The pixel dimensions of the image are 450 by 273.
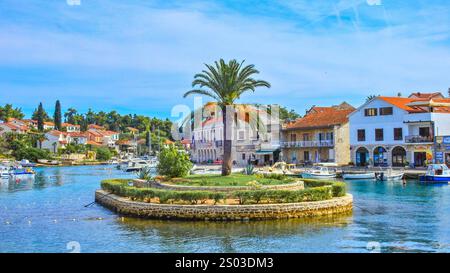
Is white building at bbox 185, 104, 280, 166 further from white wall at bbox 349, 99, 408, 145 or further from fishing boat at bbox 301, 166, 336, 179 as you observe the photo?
fishing boat at bbox 301, 166, 336, 179

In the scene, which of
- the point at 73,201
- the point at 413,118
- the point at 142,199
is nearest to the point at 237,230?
the point at 142,199

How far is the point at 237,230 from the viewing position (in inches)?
1030

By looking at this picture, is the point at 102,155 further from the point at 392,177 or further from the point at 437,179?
the point at 437,179

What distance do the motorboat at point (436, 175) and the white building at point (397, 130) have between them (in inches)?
381

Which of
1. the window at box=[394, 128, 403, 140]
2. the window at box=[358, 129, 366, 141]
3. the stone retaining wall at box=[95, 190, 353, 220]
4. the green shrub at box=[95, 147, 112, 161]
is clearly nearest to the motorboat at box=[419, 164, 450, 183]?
the window at box=[394, 128, 403, 140]

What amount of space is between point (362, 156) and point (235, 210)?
4853 centimetres

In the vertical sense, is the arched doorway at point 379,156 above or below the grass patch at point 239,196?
above

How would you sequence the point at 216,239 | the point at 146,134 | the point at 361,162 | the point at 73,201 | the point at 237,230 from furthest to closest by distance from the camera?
the point at 146,134 < the point at 361,162 < the point at 73,201 < the point at 237,230 < the point at 216,239

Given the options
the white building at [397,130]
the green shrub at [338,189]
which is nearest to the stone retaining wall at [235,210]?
the green shrub at [338,189]

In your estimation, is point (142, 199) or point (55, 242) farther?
point (142, 199)

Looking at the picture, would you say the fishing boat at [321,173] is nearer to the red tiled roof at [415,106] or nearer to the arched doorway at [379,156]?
the arched doorway at [379,156]

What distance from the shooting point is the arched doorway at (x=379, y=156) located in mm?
70062

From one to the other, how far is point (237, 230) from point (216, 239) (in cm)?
238
